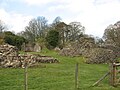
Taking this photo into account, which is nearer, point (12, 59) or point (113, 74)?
point (113, 74)

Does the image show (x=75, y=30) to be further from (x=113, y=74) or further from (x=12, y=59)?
(x=113, y=74)

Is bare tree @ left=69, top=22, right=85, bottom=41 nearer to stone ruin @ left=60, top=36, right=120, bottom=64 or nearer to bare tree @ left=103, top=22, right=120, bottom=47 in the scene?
bare tree @ left=103, top=22, right=120, bottom=47

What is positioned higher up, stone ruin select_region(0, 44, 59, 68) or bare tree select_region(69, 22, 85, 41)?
bare tree select_region(69, 22, 85, 41)

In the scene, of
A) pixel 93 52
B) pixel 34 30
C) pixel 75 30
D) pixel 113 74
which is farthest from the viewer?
pixel 34 30

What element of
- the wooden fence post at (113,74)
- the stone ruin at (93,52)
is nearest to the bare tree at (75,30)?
the stone ruin at (93,52)

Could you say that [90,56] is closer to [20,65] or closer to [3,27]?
[20,65]

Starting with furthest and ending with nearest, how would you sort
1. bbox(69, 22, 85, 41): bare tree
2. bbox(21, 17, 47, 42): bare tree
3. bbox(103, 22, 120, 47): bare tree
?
bbox(21, 17, 47, 42): bare tree, bbox(69, 22, 85, 41): bare tree, bbox(103, 22, 120, 47): bare tree

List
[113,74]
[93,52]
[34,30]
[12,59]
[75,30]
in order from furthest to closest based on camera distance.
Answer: [34,30], [75,30], [93,52], [12,59], [113,74]

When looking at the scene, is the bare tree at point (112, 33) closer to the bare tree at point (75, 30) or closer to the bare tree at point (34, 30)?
the bare tree at point (75, 30)

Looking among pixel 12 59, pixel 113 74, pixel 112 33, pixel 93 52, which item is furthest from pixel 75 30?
pixel 113 74

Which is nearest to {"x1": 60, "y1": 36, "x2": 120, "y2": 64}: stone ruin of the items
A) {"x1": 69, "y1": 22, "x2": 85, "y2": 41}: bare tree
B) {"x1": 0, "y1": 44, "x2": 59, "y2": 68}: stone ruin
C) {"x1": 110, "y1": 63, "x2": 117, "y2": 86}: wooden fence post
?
{"x1": 0, "y1": 44, "x2": 59, "y2": 68}: stone ruin

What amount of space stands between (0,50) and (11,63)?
8.08 ft

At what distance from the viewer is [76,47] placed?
160ft

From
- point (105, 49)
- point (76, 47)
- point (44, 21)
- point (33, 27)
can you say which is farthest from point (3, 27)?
point (105, 49)
